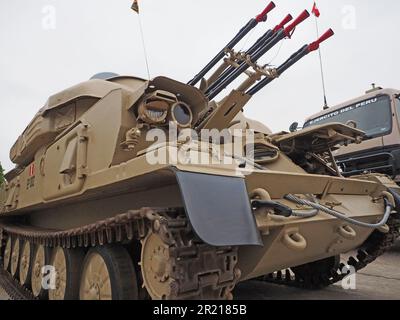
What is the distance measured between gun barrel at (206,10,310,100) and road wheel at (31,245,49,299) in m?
3.21

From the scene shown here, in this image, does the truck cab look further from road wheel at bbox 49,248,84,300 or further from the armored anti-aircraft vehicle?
road wheel at bbox 49,248,84,300

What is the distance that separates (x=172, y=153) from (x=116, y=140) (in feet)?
3.45

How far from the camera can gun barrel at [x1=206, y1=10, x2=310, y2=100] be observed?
16.3ft

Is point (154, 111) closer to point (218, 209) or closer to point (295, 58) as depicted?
point (218, 209)

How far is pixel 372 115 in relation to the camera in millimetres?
7605

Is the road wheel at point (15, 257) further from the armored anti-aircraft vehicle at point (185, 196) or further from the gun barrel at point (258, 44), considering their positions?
the gun barrel at point (258, 44)

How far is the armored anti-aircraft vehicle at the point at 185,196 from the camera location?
2.29 m

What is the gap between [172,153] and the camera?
235cm

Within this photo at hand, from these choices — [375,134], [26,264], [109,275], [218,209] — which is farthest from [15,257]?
[375,134]

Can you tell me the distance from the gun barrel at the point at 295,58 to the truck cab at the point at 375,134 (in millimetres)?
2255

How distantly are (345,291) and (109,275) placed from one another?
3.28m

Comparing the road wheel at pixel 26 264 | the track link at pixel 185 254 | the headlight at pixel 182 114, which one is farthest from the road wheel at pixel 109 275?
the road wheel at pixel 26 264
